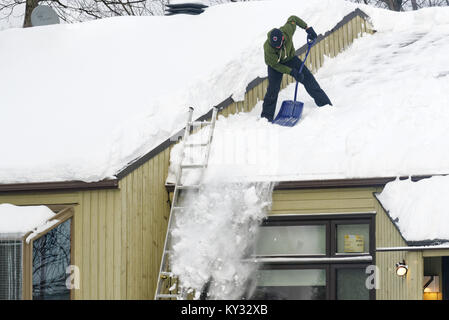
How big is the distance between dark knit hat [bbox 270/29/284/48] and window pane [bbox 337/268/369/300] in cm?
348

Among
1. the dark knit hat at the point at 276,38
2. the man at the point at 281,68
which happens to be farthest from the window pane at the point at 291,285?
the dark knit hat at the point at 276,38

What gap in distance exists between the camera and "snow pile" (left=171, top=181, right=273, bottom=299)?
9.10m

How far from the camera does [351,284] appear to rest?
360 inches

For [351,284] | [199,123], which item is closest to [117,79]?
[199,123]

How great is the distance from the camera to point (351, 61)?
13.5 metres

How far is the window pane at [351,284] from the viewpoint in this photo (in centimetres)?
910

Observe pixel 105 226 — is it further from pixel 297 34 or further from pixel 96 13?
pixel 96 13

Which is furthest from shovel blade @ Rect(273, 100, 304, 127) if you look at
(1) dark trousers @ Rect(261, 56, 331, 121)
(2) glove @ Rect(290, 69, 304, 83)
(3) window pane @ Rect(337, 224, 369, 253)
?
(3) window pane @ Rect(337, 224, 369, 253)

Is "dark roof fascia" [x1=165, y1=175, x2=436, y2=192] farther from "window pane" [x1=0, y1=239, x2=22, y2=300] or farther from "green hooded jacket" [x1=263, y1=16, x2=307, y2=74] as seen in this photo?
"window pane" [x1=0, y1=239, x2=22, y2=300]

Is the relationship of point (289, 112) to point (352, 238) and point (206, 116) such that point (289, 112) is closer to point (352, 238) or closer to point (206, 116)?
point (206, 116)

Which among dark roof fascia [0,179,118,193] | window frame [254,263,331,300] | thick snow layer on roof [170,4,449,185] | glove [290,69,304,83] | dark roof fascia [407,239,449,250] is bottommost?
window frame [254,263,331,300]

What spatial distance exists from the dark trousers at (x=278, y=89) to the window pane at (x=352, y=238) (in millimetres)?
2569

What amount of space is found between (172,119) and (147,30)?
377 centimetres

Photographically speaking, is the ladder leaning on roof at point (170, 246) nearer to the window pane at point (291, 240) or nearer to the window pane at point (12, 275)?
the window pane at point (291, 240)
